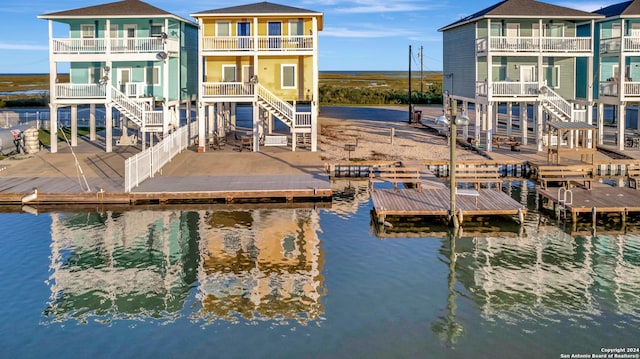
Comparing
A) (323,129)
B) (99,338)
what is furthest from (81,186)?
(323,129)

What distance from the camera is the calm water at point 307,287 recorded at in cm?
1440

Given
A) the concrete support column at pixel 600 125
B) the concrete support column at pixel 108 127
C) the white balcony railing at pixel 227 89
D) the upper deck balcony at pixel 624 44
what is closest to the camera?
the concrete support column at pixel 108 127

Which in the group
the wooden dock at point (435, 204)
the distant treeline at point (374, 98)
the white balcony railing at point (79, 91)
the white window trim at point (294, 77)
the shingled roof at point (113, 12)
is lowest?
the wooden dock at point (435, 204)

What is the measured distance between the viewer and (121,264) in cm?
2017

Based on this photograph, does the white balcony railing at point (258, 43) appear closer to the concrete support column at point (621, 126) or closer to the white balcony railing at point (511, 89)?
the white balcony railing at point (511, 89)

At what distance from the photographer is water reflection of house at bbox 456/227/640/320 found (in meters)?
16.6

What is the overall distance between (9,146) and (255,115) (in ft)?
50.0

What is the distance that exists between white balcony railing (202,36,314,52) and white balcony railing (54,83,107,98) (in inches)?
256

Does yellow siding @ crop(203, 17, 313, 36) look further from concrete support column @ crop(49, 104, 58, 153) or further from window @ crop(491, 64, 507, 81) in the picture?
window @ crop(491, 64, 507, 81)

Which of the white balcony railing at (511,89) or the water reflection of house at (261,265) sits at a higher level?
the white balcony railing at (511,89)

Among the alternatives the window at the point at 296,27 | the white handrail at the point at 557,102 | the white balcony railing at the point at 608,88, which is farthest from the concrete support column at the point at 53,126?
the white balcony railing at the point at 608,88

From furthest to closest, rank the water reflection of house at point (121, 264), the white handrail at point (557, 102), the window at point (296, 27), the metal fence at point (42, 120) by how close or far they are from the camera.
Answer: the metal fence at point (42, 120) → the window at point (296, 27) → the white handrail at point (557, 102) → the water reflection of house at point (121, 264)

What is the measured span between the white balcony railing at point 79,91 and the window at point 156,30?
198 inches

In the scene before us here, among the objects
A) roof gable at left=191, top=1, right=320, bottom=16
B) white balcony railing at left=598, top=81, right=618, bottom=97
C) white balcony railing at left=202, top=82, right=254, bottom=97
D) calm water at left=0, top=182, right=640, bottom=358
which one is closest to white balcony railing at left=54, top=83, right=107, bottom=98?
white balcony railing at left=202, top=82, right=254, bottom=97
